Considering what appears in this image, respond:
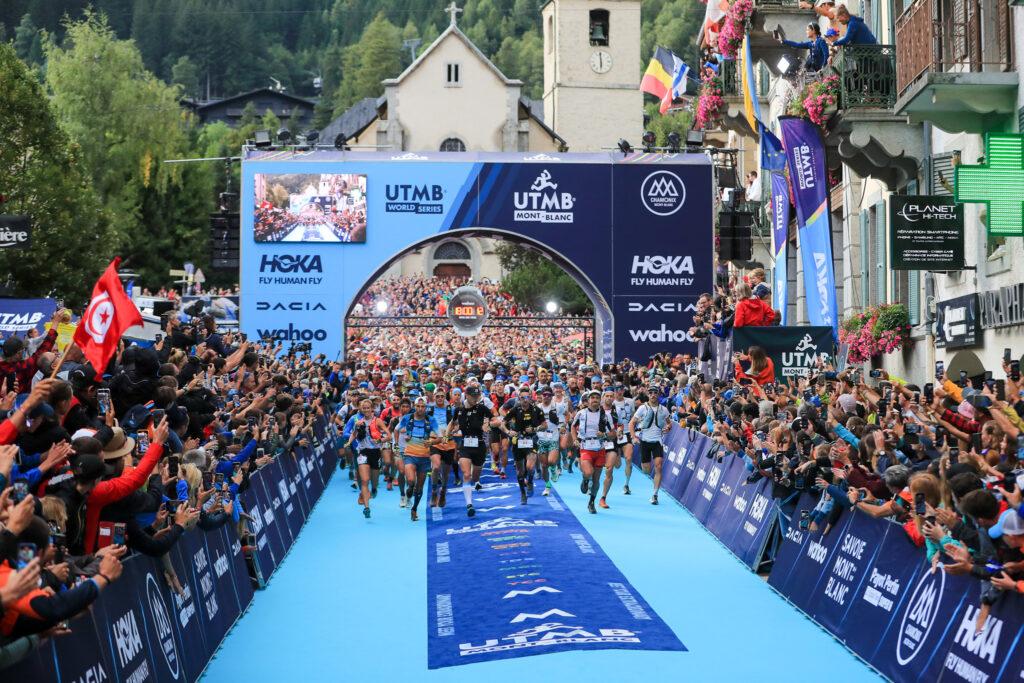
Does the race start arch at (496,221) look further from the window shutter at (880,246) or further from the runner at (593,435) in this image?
the runner at (593,435)

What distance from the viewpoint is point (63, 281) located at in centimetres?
3903

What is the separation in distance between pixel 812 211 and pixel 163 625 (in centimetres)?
1699

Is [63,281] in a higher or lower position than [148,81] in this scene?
lower

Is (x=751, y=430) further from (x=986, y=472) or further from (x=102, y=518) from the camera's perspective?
(x=102, y=518)

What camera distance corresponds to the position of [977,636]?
9.08 m

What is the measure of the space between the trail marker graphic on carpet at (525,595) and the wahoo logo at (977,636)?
3.28 meters

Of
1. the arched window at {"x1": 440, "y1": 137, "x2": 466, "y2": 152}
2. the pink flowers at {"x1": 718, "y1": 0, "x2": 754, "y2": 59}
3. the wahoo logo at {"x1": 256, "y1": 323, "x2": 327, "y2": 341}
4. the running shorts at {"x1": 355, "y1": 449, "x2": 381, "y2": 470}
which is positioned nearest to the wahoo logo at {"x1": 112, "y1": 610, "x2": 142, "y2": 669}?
the running shorts at {"x1": 355, "y1": 449, "x2": 381, "y2": 470}

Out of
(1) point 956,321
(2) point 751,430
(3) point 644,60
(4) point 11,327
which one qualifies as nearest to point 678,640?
(2) point 751,430

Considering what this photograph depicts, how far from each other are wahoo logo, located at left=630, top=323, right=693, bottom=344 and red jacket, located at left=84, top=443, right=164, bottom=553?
1102 inches

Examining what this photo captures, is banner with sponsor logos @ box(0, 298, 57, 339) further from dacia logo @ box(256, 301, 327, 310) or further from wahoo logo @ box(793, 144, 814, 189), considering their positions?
wahoo logo @ box(793, 144, 814, 189)

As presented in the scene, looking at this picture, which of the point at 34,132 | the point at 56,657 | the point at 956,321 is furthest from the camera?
the point at 34,132

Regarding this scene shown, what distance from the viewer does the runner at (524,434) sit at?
73.4ft

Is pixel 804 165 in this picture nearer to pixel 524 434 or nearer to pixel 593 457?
pixel 593 457

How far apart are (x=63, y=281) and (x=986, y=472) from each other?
33.0 m
